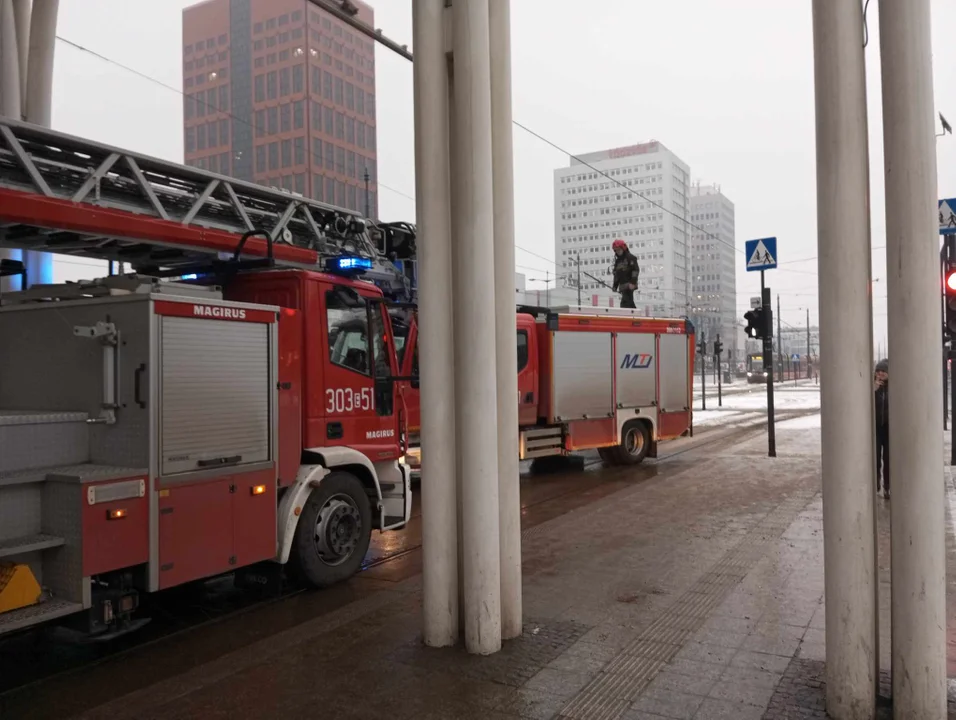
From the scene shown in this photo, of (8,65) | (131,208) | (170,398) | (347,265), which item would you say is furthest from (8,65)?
(170,398)

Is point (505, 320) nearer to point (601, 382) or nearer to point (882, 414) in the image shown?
point (882, 414)

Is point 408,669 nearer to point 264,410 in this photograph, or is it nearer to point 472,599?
point 472,599

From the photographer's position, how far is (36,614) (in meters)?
4.29

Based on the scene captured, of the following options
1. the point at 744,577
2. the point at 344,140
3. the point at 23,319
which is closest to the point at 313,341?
the point at 23,319

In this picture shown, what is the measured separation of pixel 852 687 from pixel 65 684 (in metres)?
4.41

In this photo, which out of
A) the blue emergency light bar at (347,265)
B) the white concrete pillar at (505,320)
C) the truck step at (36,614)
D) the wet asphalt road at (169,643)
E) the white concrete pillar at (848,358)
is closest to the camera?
the white concrete pillar at (848,358)

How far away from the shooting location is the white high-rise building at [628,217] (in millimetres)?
75750

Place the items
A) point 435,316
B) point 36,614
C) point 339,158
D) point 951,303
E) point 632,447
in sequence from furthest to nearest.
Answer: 1. point 339,158
2. point 632,447
3. point 951,303
4. point 435,316
5. point 36,614

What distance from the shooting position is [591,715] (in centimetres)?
390

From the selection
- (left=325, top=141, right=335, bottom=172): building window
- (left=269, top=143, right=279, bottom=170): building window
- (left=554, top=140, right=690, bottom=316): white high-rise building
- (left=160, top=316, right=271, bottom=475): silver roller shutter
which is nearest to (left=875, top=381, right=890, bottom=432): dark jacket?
(left=160, top=316, right=271, bottom=475): silver roller shutter

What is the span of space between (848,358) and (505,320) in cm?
205

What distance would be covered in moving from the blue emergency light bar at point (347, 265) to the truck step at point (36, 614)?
338 cm

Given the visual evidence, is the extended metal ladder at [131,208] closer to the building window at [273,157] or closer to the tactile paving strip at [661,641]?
the tactile paving strip at [661,641]

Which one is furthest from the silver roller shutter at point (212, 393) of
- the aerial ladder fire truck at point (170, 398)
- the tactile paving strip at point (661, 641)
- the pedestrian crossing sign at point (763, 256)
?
the pedestrian crossing sign at point (763, 256)
